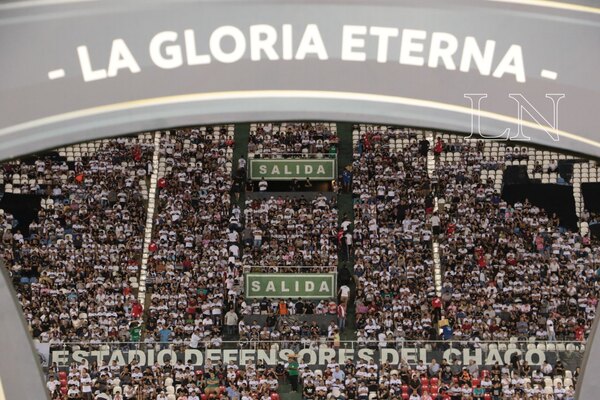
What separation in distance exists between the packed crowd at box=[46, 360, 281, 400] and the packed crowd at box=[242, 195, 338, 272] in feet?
17.6

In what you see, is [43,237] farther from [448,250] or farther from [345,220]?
[448,250]

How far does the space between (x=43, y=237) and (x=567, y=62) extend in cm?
2587

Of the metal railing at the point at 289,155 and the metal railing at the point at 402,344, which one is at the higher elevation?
the metal railing at the point at 289,155

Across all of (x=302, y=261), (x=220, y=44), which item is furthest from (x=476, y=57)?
(x=302, y=261)

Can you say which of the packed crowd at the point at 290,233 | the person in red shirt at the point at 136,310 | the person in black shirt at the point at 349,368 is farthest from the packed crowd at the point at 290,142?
the person in black shirt at the point at 349,368

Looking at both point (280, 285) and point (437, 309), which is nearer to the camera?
point (437, 309)

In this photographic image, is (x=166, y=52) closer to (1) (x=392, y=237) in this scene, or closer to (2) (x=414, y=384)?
(2) (x=414, y=384)

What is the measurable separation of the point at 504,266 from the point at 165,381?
9.07m

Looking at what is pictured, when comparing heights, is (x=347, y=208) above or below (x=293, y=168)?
below

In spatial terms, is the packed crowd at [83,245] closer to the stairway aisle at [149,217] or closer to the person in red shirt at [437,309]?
the stairway aisle at [149,217]

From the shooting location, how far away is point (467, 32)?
3.10m

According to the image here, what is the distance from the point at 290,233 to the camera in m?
28.4

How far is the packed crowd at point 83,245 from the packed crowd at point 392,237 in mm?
5259

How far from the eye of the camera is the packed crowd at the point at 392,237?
997 inches
